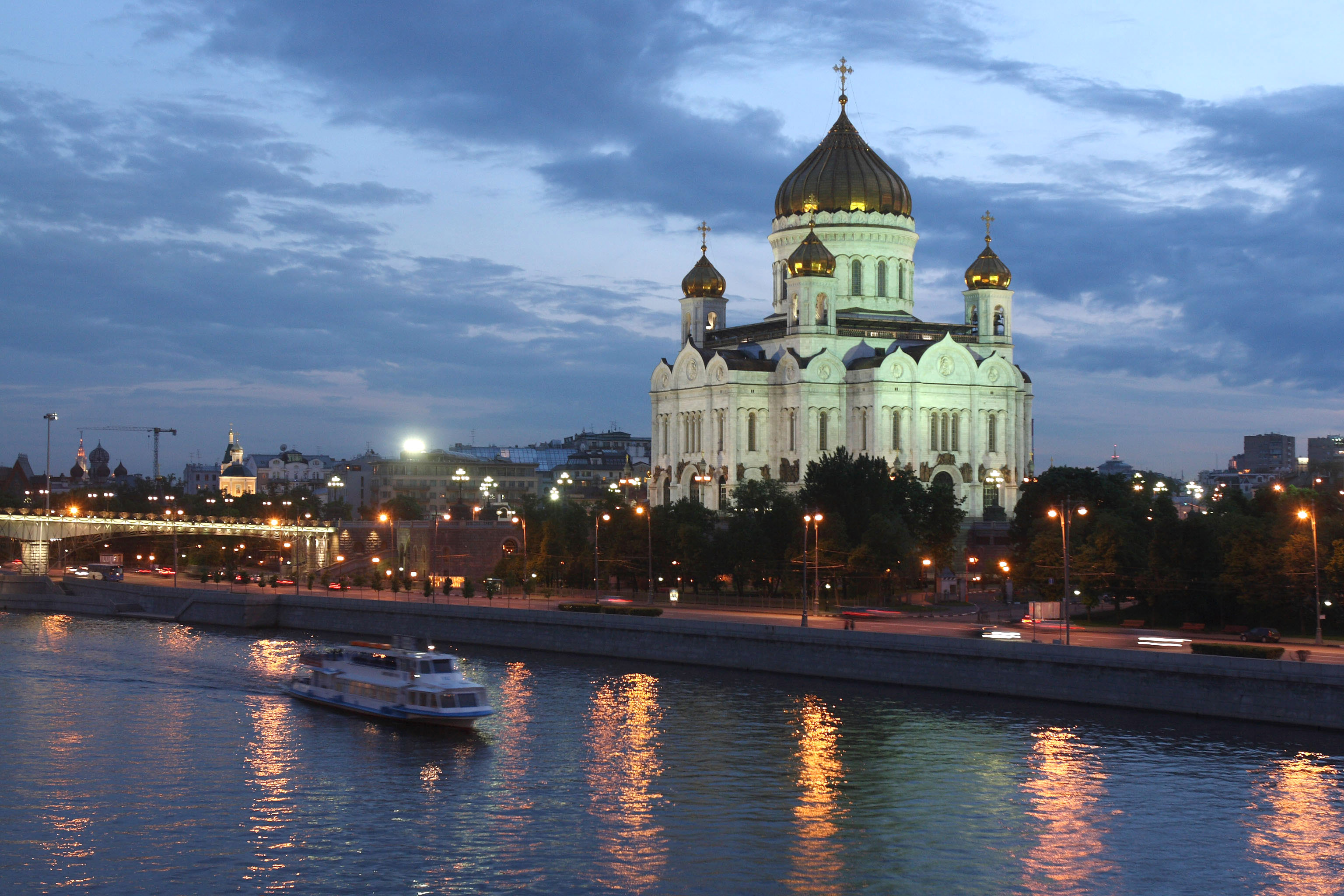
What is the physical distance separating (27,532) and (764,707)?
7346 centimetres

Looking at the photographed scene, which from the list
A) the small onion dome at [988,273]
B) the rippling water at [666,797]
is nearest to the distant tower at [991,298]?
the small onion dome at [988,273]

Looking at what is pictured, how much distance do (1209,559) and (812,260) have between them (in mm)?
38578

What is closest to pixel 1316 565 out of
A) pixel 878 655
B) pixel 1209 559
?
pixel 1209 559

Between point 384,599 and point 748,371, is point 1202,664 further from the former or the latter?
point 748,371

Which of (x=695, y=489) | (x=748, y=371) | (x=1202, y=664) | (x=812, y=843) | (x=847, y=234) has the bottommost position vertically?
(x=812, y=843)

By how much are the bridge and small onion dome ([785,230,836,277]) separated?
119ft

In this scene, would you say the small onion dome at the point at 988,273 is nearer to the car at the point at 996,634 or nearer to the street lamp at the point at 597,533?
the street lamp at the point at 597,533

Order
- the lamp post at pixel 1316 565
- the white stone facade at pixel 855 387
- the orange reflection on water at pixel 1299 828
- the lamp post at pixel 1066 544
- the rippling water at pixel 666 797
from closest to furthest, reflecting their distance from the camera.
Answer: the orange reflection on water at pixel 1299 828 → the rippling water at pixel 666 797 → the lamp post at pixel 1316 565 → the lamp post at pixel 1066 544 → the white stone facade at pixel 855 387

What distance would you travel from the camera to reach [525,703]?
159 feet

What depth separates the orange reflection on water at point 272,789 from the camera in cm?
2928

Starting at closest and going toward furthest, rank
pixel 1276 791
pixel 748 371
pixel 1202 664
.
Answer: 1. pixel 1276 791
2. pixel 1202 664
3. pixel 748 371

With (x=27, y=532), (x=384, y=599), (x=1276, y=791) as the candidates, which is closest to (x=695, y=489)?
Answer: (x=384, y=599)

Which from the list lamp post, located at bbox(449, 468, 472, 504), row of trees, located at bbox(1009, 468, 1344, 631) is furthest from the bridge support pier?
row of trees, located at bbox(1009, 468, 1344, 631)

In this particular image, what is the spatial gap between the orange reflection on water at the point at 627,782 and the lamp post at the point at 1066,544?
13.3m
